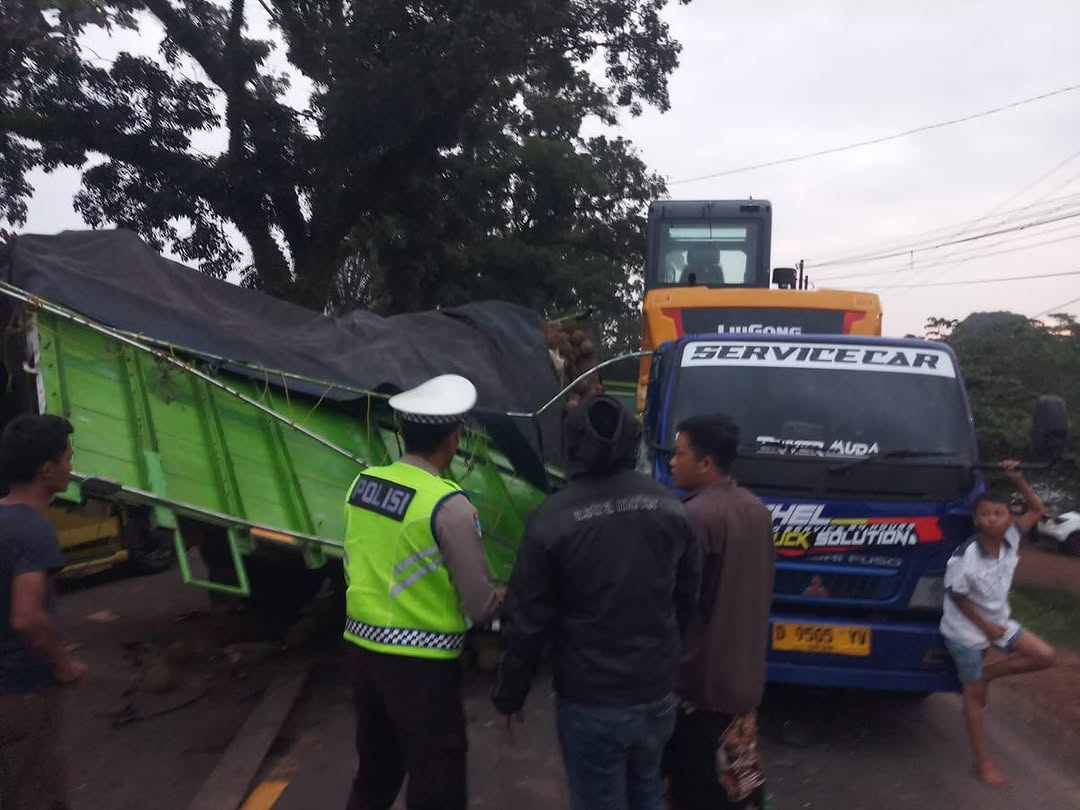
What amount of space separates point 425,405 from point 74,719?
4045 millimetres

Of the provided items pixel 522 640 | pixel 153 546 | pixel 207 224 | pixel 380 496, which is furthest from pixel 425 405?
pixel 207 224

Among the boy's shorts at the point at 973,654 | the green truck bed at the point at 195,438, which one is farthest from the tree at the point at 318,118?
the boy's shorts at the point at 973,654

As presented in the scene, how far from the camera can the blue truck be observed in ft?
16.8

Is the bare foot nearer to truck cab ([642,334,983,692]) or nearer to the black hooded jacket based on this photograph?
truck cab ([642,334,983,692])

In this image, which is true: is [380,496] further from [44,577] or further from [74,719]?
[74,719]

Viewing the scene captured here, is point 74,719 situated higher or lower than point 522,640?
lower

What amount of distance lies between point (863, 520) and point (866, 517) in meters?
0.02

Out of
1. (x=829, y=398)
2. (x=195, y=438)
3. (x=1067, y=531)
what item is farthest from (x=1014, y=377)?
(x=195, y=438)

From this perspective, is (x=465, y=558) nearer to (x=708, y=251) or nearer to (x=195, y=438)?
(x=195, y=438)

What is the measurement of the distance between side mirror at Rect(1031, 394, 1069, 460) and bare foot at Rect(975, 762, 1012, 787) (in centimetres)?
157

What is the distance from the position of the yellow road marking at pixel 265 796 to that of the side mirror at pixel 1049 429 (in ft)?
13.2

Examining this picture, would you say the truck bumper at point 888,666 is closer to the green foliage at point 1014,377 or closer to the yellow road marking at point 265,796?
the yellow road marking at point 265,796

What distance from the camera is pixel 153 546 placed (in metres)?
10.3

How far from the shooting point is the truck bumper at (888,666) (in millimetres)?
5102
